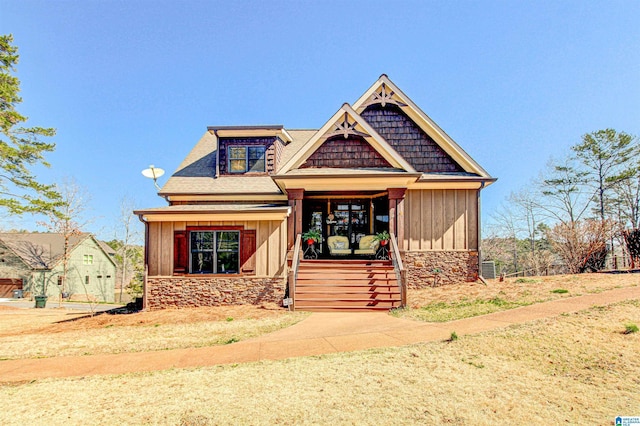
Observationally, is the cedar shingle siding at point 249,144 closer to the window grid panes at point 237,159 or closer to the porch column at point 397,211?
the window grid panes at point 237,159

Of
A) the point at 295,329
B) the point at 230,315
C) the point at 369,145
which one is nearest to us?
the point at 295,329

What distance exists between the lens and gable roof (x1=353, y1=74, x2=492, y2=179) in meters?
14.7

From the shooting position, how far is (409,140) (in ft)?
49.7

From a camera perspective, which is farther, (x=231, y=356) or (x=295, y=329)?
(x=295, y=329)

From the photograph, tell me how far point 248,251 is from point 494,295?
7763 mm

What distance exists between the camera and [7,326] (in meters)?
11.9

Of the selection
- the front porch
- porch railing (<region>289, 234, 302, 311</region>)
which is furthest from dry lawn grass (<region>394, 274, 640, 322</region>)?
porch railing (<region>289, 234, 302, 311</region>)

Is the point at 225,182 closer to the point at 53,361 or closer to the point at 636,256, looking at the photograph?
the point at 53,361

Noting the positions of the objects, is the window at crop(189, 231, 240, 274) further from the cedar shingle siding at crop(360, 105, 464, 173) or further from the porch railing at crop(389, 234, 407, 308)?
the cedar shingle siding at crop(360, 105, 464, 173)

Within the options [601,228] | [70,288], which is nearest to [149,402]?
[601,228]

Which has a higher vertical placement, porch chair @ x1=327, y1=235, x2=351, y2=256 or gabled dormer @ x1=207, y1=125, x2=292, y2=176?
gabled dormer @ x1=207, y1=125, x2=292, y2=176

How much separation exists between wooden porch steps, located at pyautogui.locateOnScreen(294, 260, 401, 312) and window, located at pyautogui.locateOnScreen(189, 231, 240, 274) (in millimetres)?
2430

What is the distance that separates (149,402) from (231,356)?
1.95 meters

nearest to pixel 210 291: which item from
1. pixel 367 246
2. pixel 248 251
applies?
pixel 248 251
